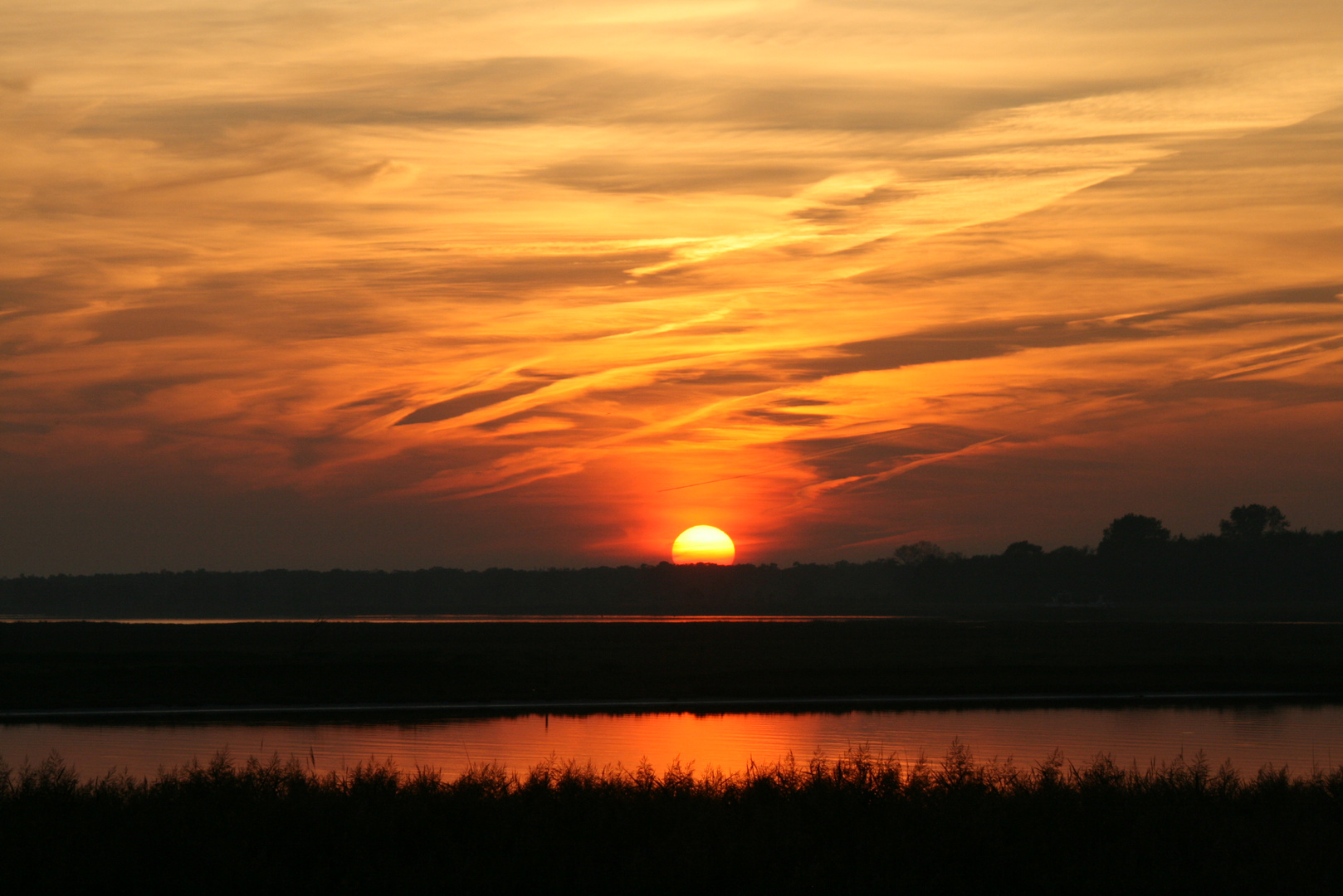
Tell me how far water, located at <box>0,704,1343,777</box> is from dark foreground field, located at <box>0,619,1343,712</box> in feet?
26.6

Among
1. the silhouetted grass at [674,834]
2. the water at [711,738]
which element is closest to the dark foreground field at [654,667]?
the water at [711,738]

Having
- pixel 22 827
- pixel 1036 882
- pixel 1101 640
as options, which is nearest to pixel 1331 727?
pixel 1036 882

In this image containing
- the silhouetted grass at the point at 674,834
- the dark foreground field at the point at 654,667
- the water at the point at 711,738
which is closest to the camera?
the silhouetted grass at the point at 674,834

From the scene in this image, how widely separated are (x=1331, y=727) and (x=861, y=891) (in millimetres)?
34063

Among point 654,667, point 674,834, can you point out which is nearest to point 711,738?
point 674,834

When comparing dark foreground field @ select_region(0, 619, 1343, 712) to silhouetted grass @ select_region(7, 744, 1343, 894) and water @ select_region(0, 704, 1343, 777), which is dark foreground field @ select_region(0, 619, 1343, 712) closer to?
water @ select_region(0, 704, 1343, 777)

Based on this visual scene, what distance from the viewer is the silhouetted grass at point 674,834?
17641 mm

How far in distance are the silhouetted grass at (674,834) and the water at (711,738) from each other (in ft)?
28.1

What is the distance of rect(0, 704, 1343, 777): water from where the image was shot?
34.1 metres

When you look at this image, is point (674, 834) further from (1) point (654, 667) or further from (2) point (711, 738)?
(1) point (654, 667)

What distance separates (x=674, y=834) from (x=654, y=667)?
48.1 metres

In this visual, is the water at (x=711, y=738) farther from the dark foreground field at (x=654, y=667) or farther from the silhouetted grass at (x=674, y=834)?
the silhouetted grass at (x=674, y=834)

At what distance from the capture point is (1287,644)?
279 ft

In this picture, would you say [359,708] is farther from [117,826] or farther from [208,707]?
[117,826]
